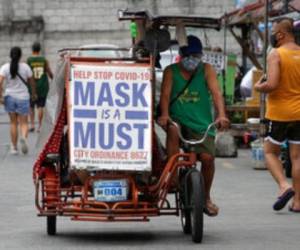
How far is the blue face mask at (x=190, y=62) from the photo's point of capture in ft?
36.0

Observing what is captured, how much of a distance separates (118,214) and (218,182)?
558 cm

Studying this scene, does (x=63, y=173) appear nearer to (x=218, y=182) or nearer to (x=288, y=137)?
(x=288, y=137)

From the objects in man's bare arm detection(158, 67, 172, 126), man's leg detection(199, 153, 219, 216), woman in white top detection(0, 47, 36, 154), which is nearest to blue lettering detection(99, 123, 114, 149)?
man's bare arm detection(158, 67, 172, 126)

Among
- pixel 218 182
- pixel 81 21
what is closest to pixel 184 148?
pixel 218 182

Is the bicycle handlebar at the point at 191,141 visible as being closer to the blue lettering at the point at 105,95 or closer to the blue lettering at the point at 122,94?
the blue lettering at the point at 122,94

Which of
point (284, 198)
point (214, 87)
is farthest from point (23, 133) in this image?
point (214, 87)

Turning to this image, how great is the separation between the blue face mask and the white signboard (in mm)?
515

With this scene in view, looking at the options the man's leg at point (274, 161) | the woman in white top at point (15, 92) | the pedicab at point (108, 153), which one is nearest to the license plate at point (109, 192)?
the pedicab at point (108, 153)

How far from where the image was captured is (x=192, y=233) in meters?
10.5

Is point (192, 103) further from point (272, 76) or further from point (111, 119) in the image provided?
point (272, 76)

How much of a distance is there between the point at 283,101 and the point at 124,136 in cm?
250

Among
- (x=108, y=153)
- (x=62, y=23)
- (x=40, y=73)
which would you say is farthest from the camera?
(x=62, y=23)

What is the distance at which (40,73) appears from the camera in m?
24.1

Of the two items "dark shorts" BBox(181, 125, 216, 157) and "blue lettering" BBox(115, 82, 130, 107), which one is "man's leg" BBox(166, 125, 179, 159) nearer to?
"dark shorts" BBox(181, 125, 216, 157)
